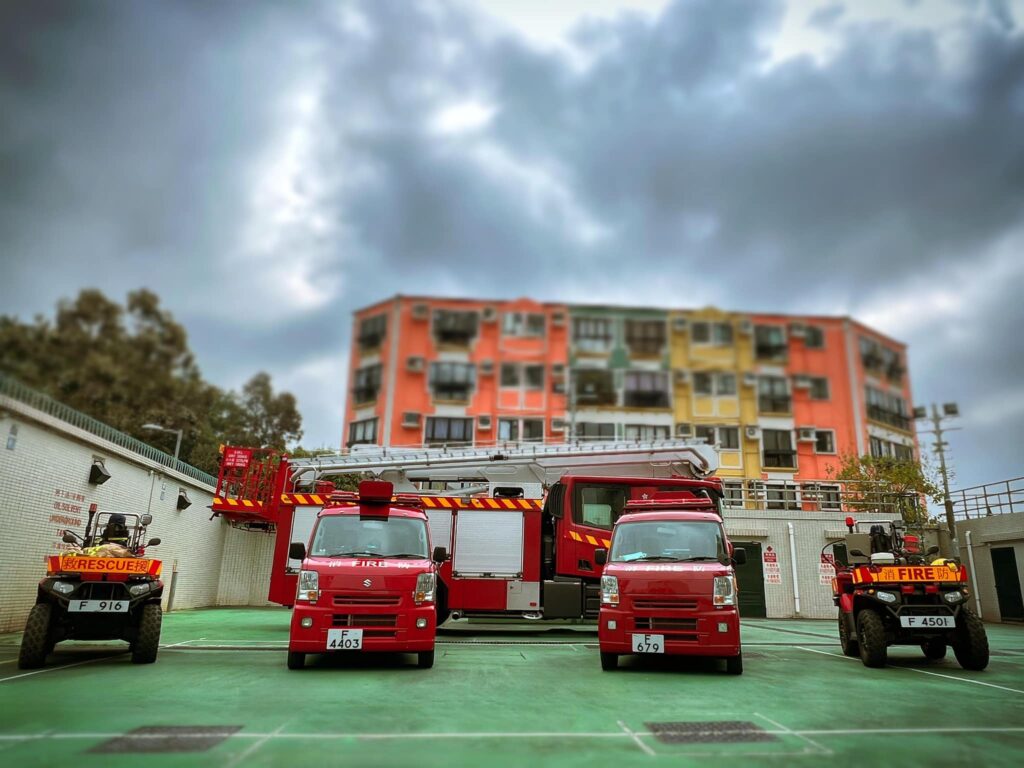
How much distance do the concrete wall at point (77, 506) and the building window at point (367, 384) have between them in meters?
13.2

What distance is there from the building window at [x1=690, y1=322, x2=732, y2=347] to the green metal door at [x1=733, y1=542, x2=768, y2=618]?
1450 cm

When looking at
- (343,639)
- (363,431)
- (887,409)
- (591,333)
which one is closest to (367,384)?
(363,431)

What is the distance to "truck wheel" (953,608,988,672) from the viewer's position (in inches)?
388

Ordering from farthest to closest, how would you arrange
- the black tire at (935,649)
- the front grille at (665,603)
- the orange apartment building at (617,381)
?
1. the orange apartment building at (617,381)
2. the black tire at (935,649)
3. the front grille at (665,603)

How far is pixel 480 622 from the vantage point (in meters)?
18.6

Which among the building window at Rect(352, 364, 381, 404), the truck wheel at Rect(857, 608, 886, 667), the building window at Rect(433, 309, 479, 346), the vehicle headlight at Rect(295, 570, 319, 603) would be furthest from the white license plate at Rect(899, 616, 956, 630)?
the building window at Rect(352, 364, 381, 404)

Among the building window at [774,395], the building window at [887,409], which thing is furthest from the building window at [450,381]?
the building window at [887,409]

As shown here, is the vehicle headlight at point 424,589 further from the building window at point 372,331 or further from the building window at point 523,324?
the building window at point 372,331

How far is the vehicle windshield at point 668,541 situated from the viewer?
9.86m

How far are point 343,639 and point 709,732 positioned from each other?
473 cm

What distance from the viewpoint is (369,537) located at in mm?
9938

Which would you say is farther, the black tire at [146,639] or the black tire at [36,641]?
the black tire at [146,639]

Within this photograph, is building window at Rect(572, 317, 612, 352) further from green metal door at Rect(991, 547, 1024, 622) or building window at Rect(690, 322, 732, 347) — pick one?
green metal door at Rect(991, 547, 1024, 622)

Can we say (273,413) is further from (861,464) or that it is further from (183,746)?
(183,746)
